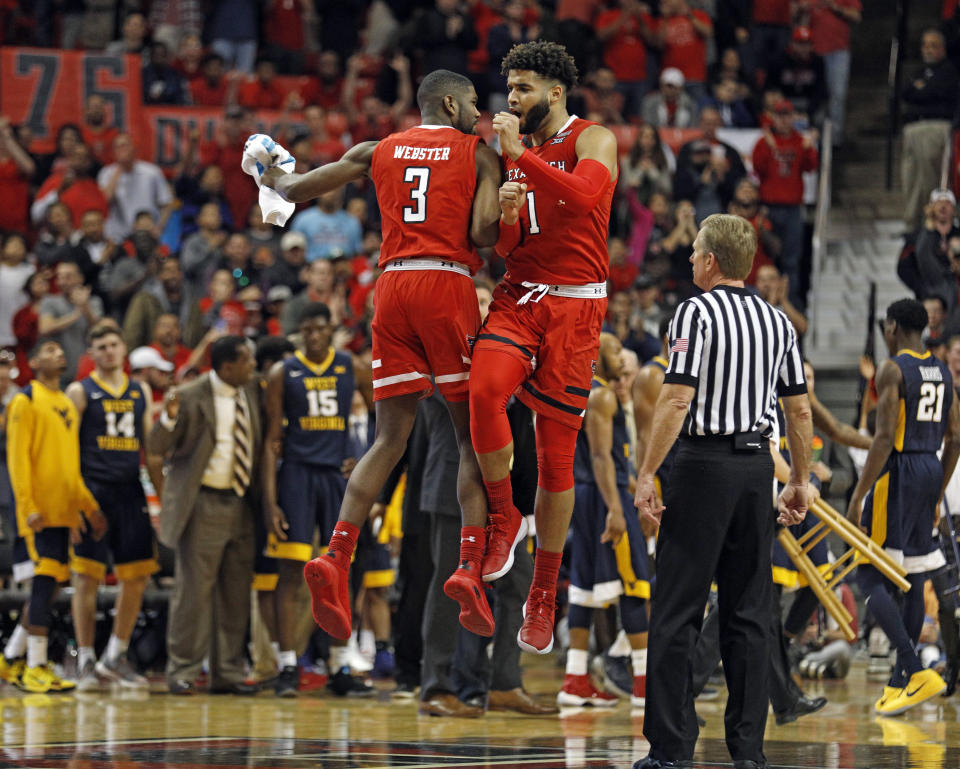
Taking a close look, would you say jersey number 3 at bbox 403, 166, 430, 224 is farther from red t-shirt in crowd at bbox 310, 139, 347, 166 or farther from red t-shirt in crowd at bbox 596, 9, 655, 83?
red t-shirt in crowd at bbox 596, 9, 655, 83

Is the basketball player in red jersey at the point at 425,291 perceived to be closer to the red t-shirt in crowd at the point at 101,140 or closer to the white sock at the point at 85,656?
the white sock at the point at 85,656

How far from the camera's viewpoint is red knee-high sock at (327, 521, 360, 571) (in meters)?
6.58

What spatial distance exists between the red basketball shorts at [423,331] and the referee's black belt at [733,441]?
104 cm

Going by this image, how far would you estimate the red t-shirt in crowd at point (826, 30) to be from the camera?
18.0 metres

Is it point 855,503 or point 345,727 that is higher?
point 855,503

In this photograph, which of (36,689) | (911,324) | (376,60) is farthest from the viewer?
(376,60)

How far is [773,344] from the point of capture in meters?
6.55

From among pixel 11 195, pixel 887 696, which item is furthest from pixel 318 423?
pixel 11 195

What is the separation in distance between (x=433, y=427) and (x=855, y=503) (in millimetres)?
2708

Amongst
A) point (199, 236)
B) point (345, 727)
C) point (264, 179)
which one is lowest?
point (345, 727)

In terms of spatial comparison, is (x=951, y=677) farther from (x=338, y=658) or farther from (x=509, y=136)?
(x=509, y=136)

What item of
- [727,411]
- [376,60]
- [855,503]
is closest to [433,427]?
[855,503]

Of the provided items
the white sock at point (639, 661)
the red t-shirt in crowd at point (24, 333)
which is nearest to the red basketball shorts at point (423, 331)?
the white sock at point (639, 661)

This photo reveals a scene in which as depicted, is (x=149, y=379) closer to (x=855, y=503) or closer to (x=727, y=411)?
(x=855, y=503)
